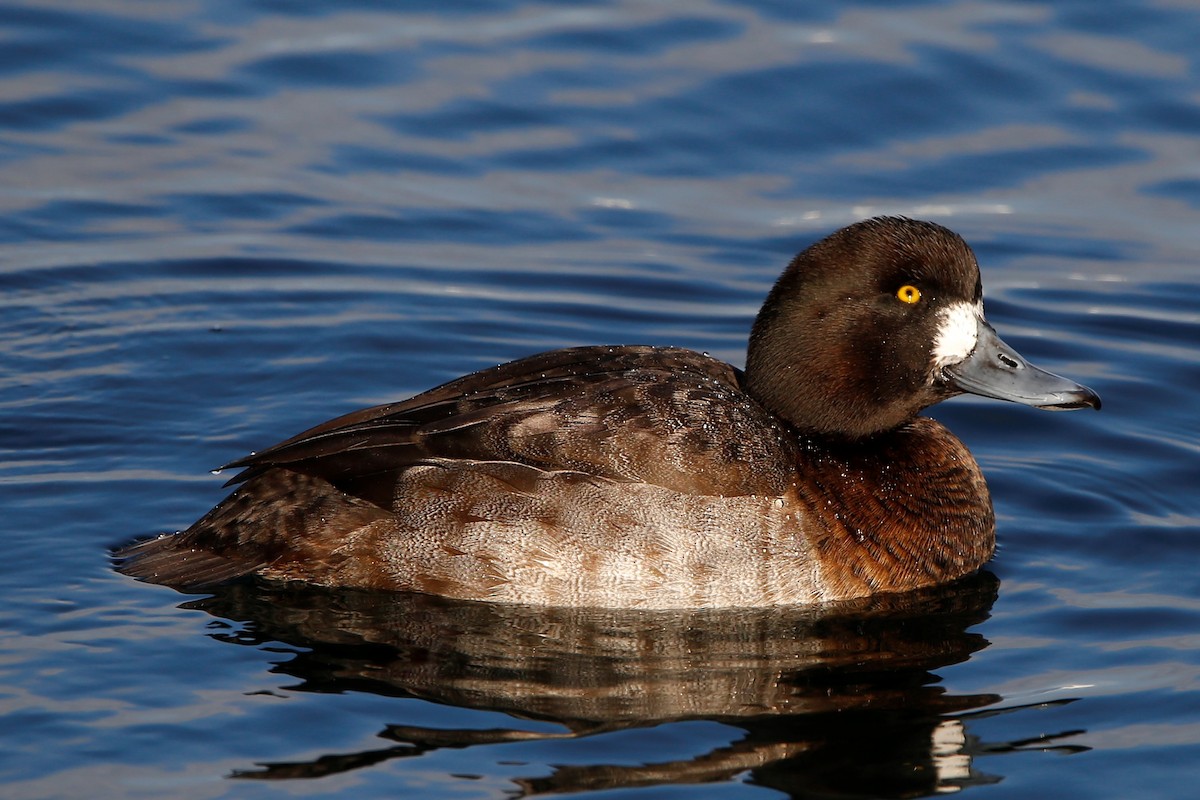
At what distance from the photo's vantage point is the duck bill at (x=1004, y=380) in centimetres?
729

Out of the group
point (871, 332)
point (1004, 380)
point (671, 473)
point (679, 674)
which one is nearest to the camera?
point (679, 674)

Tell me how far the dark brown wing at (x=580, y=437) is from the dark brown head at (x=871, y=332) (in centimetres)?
28

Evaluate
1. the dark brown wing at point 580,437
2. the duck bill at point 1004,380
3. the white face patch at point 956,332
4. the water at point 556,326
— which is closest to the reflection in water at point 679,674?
the water at point 556,326

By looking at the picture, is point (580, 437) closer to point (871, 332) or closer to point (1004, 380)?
point (871, 332)

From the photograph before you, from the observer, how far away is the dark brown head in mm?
7062


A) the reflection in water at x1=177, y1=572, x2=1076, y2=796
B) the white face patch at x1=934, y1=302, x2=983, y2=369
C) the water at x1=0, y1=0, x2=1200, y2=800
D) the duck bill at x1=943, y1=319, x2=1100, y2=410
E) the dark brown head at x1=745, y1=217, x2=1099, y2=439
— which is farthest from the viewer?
the duck bill at x1=943, y1=319, x2=1100, y2=410

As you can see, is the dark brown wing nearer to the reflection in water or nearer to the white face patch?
the reflection in water

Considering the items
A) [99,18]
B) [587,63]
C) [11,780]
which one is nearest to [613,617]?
[11,780]

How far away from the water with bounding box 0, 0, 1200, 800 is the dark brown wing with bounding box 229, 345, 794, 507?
53cm

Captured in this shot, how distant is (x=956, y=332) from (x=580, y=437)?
5.59ft

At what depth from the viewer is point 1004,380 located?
7.34 metres

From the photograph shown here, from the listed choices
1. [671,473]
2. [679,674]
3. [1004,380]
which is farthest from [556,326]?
[679,674]

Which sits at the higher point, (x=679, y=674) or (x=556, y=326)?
(x=556, y=326)

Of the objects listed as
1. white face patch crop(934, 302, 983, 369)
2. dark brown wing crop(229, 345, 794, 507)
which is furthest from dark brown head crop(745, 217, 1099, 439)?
dark brown wing crop(229, 345, 794, 507)
